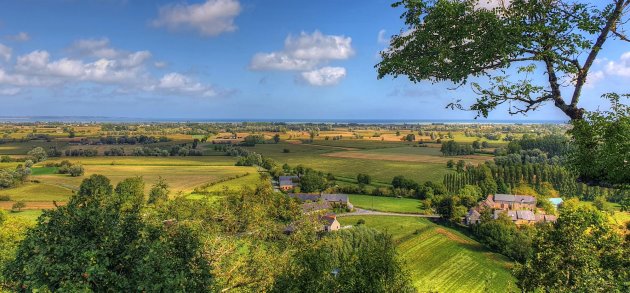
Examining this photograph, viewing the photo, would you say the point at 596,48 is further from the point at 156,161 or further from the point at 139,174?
the point at 156,161

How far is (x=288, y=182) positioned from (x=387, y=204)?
2398 cm

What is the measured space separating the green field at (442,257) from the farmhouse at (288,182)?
22.5m

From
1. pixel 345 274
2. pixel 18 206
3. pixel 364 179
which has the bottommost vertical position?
pixel 364 179

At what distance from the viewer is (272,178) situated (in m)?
96.8

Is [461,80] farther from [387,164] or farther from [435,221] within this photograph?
[387,164]

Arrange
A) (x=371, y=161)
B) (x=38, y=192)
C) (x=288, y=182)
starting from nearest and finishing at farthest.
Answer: (x=38, y=192), (x=288, y=182), (x=371, y=161)

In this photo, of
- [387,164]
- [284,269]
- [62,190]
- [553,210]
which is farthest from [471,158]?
[284,269]

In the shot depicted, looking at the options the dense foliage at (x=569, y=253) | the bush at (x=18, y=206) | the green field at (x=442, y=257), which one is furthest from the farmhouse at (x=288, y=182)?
the dense foliage at (x=569, y=253)

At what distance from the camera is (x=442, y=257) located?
48.8 metres

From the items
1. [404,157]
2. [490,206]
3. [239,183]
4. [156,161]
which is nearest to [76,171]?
[156,161]

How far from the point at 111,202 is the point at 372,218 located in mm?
58411

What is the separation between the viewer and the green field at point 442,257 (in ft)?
132

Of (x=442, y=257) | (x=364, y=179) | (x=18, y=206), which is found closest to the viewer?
(x=442, y=257)

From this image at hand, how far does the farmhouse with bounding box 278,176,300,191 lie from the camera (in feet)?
279
